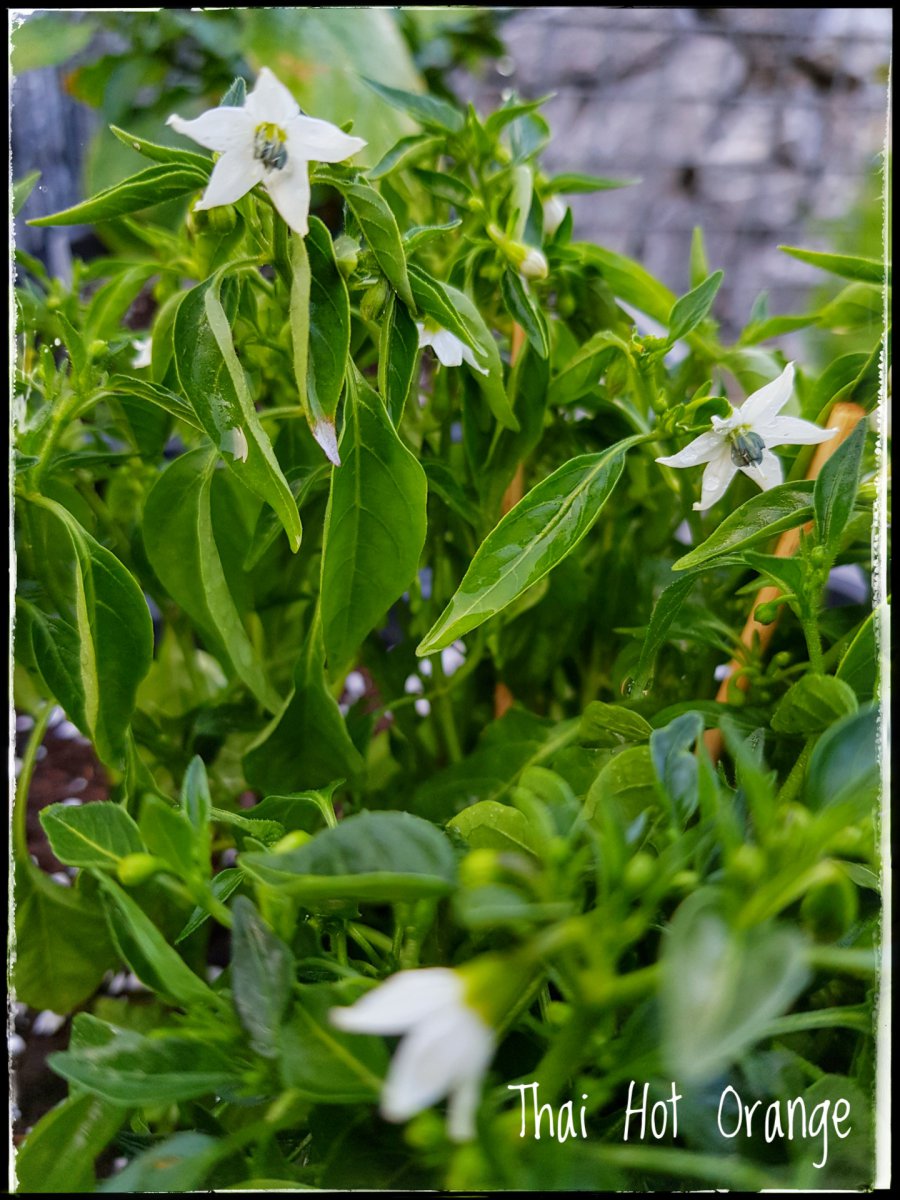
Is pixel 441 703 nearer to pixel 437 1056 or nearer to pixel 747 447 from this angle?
pixel 747 447

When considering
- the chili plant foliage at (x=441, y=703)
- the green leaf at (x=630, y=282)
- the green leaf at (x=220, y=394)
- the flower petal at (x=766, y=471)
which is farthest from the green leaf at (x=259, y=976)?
the green leaf at (x=630, y=282)

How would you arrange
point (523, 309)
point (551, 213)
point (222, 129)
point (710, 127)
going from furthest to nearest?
point (710, 127), point (551, 213), point (523, 309), point (222, 129)

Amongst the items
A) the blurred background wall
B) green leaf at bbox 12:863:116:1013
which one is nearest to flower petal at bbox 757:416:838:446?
green leaf at bbox 12:863:116:1013

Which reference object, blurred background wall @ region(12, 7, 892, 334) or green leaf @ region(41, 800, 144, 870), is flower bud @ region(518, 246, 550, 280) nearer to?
green leaf @ region(41, 800, 144, 870)

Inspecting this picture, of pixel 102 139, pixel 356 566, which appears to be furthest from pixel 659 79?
pixel 356 566

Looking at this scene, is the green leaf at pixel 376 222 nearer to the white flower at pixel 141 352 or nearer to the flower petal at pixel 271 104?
the flower petal at pixel 271 104

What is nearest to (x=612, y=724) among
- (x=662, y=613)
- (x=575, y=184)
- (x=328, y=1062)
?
(x=662, y=613)
